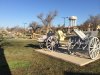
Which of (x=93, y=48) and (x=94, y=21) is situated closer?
(x=93, y=48)

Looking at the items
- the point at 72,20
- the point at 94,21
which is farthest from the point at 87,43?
the point at 72,20

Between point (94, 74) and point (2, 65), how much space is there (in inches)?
147

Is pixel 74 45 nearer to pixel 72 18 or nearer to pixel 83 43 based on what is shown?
pixel 83 43

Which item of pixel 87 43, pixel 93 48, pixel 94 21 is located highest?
pixel 94 21

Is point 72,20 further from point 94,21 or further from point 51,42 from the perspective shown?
point 51,42

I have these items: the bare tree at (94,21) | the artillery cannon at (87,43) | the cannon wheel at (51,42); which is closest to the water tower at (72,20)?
the bare tree at (94,21)

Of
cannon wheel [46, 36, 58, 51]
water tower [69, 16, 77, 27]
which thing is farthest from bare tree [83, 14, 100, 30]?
cannon wheel [46, 36, 58, 51]

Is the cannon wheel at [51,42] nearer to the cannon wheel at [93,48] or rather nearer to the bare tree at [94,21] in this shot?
the cannon wheel at [93,48]

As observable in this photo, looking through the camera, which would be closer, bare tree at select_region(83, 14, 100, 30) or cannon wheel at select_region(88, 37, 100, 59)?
cannon wheel at select_region(88, 37, 100, 59)

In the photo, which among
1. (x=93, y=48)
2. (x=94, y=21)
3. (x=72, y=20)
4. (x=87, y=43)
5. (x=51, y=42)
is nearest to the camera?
(x=93, y=48)

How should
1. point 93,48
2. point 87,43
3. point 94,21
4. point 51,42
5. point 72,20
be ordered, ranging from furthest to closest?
point 72,20, point 94,21, point 51,42, point 87,43, point 93,48

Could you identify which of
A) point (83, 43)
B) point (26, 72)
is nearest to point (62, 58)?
point (83, 43)

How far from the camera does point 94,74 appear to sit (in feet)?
21.6

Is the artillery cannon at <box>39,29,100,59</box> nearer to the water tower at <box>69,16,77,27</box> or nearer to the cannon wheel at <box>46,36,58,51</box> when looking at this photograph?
the cannon wheel at <box>46,36,58,51</box>
